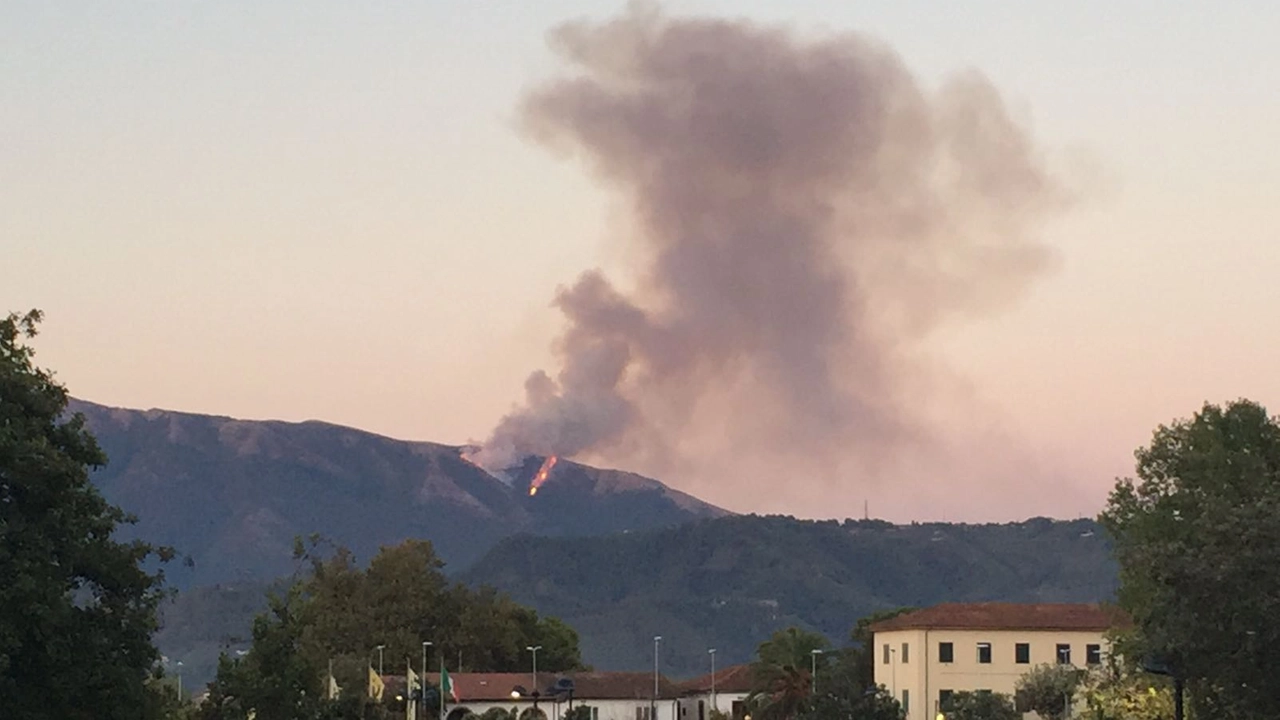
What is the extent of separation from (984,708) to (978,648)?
21530 millimetres

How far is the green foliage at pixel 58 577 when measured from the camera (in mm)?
44812

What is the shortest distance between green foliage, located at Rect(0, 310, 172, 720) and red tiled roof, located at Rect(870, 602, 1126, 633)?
313ft

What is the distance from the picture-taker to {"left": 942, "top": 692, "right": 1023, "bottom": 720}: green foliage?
117562 millimetres

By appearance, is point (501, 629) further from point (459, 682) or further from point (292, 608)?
point (292, 608)

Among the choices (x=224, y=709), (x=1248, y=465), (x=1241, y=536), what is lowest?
(x=224, y=709)

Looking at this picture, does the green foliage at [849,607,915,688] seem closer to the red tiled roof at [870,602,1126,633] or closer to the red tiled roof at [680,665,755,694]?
the red tiled roof at [870,602,1126,633]

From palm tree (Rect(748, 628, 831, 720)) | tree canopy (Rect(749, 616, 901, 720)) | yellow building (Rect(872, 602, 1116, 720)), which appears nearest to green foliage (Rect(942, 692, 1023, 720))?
tree canopy (Rect(749, 616, 901, 720))

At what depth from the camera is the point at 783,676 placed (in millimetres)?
148875

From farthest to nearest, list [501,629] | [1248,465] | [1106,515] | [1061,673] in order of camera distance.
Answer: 1. [501,629]
2. [1061,673]
3. [1106,515]
4. [1248,465]

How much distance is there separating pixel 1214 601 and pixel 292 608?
2429 cm

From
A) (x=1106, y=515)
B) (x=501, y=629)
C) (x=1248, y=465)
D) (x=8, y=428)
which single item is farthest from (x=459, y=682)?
(x=8, y=428)

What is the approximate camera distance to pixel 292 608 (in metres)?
58.5

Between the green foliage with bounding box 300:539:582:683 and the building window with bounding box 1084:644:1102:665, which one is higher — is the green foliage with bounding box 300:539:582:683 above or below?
above

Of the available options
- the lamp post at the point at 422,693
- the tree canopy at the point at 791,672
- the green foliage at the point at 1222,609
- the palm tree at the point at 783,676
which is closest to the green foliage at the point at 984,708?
the tree canopy at the point at 791,672
